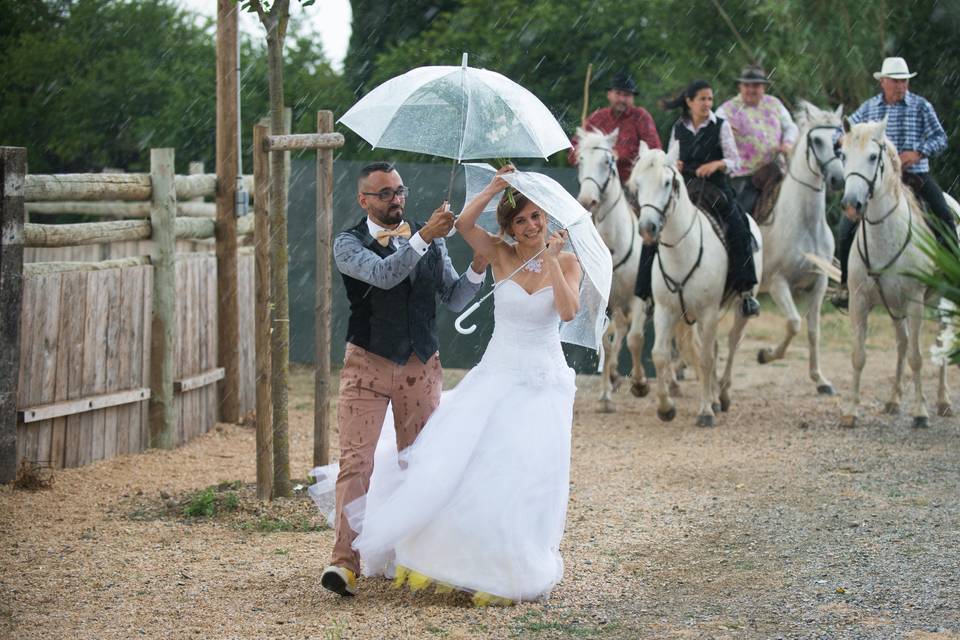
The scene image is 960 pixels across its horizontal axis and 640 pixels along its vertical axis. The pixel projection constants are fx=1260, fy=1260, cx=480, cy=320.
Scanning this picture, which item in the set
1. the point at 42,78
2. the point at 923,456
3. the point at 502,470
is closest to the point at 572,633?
the point at 502,470

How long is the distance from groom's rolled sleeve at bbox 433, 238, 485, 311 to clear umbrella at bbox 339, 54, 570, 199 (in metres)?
0.51

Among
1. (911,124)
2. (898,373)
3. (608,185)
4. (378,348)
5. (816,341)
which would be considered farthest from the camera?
(816,341)

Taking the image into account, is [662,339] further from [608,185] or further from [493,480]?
[493,480]

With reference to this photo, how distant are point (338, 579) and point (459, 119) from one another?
2143 millimetres

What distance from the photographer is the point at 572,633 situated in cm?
535

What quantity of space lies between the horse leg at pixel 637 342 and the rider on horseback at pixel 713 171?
0.80 ft

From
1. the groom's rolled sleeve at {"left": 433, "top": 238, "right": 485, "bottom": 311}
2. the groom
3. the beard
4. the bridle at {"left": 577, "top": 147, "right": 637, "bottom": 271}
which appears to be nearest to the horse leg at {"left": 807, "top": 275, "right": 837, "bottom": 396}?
the bridle at {"left": 577, "top": 147, "right": 637, "bottom": 271}

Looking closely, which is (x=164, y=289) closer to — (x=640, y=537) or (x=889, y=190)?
(x=640, y=537)

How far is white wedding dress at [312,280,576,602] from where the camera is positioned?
551 cm

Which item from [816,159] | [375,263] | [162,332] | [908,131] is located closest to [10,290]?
[162,332]

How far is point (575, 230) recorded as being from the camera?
5.83 metres

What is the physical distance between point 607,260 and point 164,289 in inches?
196

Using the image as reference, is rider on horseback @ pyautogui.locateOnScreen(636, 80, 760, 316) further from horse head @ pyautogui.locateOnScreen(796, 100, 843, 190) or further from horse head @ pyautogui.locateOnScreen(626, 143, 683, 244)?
horse head @ pyautogui.locateOnScreen(796, 100, 843, 190)

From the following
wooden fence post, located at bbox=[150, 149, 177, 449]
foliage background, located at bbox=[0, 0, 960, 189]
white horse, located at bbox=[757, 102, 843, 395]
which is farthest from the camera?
foliage background, located at bbox=[0, 0, 960, 189]
